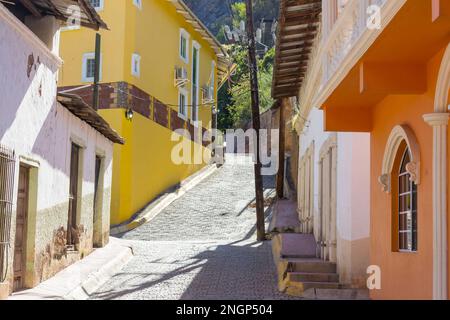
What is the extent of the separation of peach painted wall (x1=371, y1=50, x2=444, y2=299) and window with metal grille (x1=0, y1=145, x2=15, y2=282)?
5056mm

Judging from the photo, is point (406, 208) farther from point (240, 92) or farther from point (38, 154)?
point (240, 92)

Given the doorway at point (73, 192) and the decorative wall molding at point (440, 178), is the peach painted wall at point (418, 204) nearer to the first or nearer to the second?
the decorative wall molding at point (440, 178)

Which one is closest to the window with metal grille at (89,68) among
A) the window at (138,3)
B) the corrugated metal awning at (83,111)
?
the window at (138,3)

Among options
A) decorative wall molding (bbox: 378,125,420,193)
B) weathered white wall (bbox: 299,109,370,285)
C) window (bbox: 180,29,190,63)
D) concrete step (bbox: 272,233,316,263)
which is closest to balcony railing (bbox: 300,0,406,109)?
decorative wall molding (bbox: 378,125,420,193)

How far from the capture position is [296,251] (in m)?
14.4

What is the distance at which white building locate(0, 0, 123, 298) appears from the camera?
371 inches

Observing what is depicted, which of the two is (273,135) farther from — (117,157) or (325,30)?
(325,30)

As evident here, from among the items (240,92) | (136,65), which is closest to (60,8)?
(136,65)

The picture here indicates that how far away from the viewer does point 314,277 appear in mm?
11406

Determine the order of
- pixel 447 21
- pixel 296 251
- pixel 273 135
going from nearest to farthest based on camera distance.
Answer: pixel 447 21, pixel 296 251, pixel 273 135

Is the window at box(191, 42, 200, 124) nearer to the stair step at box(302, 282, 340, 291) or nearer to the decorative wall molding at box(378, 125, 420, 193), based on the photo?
the stair step at box(302, 282, 340, 291)

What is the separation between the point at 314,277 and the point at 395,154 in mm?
3449
